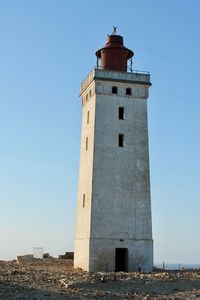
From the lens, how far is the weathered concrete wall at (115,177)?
33.6 m

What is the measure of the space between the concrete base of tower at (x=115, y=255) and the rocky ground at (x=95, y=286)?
136 inches

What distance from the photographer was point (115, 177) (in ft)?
113

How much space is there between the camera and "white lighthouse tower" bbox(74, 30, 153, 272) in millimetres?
33625

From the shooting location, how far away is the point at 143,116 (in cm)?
3606

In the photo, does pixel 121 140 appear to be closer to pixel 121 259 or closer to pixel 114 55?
pixel 114 55

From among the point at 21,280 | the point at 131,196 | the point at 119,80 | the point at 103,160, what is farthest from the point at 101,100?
the point at 21,280

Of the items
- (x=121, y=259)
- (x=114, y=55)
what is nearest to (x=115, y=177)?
(x=121, y=259)

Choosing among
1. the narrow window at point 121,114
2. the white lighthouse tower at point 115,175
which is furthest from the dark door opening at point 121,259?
the narrow window at point 121,114

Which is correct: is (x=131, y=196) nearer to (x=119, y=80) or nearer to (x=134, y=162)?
(x=134, y=162)

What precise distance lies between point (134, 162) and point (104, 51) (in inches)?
338

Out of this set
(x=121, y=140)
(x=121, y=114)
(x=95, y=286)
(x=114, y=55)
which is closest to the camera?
(x=95, y=286)

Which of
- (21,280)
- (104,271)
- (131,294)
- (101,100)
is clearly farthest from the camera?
(101,100)

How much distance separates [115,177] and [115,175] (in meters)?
0.13

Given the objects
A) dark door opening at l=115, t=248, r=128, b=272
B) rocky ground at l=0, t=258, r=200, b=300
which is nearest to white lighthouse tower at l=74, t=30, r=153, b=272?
dark door opening at l=115, t=248, r=128, b=272
